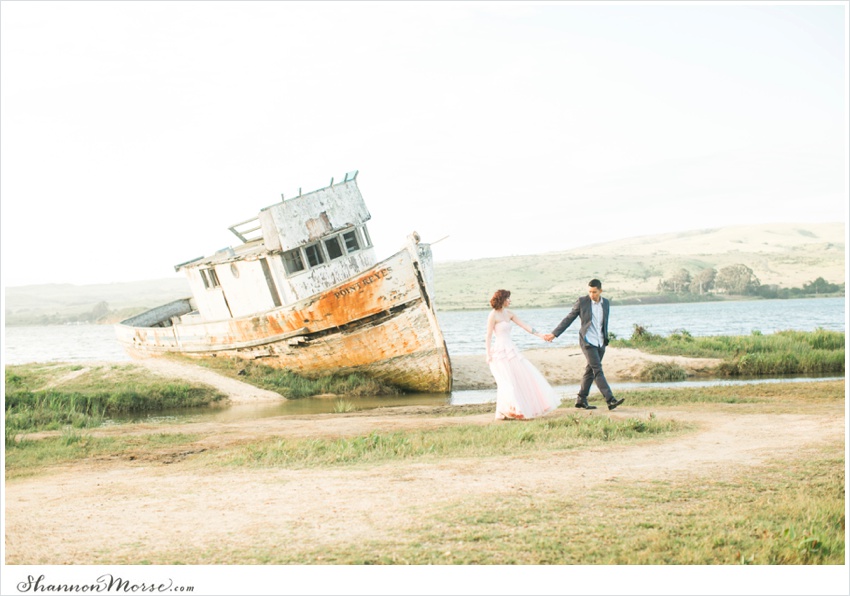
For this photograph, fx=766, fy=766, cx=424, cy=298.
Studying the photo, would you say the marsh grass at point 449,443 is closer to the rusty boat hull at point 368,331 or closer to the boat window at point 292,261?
the rusty boat hull at point 368,331

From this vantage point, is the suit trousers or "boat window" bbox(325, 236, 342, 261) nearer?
the suit trousers

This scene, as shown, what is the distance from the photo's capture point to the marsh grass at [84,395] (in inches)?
509

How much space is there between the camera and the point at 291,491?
7027mm

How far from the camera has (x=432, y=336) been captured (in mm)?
16828

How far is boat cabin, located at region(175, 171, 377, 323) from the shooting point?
17859 millimetres

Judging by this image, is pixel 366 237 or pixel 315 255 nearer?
pixel 315 255

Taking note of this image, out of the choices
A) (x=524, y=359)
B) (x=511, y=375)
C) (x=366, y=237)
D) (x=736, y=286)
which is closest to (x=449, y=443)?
(x=511, y=375)

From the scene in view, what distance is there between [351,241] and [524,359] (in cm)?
1015

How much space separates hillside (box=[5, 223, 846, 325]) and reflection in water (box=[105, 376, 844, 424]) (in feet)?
157

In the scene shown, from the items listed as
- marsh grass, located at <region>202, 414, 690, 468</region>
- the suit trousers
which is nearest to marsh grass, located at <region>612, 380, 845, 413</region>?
the suit trousers

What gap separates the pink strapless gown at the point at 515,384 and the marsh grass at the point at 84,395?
23.2 feet

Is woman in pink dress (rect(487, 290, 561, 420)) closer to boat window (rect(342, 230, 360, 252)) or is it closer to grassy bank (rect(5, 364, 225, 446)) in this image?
grassy bank (rect(5, 364, 225, 446))

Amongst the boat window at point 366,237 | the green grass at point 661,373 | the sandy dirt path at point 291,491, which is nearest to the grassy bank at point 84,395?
the sandy dirt path at point 291,491

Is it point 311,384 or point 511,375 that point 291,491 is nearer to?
point 511,375
